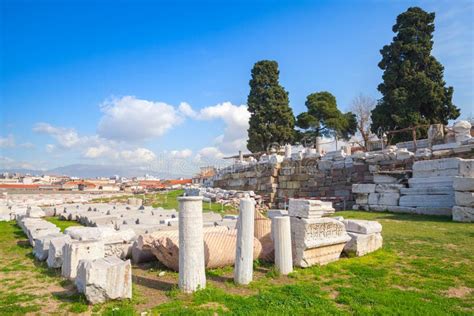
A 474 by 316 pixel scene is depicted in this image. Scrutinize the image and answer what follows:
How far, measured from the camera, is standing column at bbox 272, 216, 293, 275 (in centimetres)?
620

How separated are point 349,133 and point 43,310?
138 ft

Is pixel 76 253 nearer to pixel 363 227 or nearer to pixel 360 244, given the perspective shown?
pixel 360 244

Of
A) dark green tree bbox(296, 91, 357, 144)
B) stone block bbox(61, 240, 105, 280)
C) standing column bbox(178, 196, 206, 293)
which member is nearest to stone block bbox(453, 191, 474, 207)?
Answer: standing column bbox(178, 196, 206, 293)

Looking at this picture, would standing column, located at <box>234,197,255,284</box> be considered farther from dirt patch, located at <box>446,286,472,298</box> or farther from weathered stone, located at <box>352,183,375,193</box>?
weathered stone, located at <box>352,183,375,193</box>

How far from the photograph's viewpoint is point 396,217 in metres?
12.4

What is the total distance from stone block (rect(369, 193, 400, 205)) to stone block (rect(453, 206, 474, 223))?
2.98 metres

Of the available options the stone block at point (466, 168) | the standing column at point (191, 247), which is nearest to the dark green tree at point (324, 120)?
the stone block at point (466, 168)

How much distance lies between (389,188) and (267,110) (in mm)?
20344

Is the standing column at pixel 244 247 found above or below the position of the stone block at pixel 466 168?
below

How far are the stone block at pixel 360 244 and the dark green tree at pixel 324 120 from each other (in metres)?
32.7

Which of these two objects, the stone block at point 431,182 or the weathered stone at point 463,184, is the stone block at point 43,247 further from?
the stone block at point 431,182

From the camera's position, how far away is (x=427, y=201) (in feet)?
41.8

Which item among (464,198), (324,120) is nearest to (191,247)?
(464,198)

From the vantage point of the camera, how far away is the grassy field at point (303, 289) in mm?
4547
